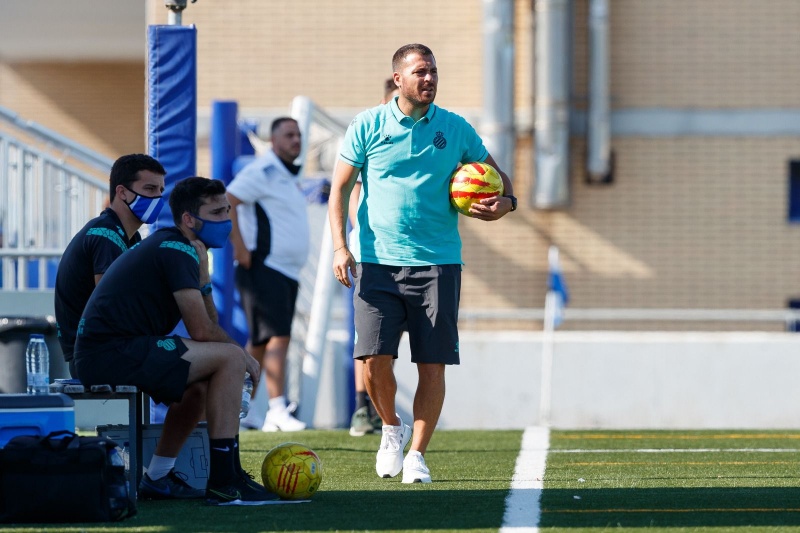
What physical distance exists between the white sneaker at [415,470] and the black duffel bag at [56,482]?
1.79 meters

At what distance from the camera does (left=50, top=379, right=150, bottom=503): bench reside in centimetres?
621

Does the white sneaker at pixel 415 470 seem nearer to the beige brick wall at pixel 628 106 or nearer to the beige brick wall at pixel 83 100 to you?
the beige brick wall at pixel 628 106

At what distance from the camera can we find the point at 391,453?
7316 mm

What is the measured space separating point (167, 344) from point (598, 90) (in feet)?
42.8

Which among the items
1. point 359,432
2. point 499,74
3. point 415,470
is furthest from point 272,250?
point 499,74

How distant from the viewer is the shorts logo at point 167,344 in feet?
20.5

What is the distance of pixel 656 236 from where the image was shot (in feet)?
62.6

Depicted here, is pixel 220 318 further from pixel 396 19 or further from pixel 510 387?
pixel 396 19

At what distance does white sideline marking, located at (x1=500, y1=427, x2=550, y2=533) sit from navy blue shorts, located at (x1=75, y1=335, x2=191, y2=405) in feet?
4.92

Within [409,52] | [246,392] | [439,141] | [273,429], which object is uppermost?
[409,52]

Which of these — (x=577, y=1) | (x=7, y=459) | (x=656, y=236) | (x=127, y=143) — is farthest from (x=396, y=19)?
(x=7, y=459)

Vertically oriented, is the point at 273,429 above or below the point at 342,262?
below

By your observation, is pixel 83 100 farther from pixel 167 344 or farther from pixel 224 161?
pixel 167 344

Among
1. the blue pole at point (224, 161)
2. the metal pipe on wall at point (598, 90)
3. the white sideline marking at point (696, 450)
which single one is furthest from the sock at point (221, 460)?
the metal pipe on wall at point (598, 90)
